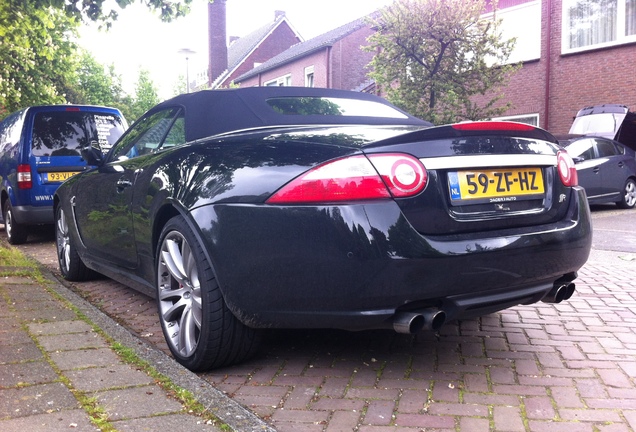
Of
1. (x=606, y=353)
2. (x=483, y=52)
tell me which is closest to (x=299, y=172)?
(x=606, y=353)

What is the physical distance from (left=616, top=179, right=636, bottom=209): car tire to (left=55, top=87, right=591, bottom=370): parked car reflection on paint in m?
11.0

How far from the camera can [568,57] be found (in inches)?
715

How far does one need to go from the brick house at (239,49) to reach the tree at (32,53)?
2274 centimetres

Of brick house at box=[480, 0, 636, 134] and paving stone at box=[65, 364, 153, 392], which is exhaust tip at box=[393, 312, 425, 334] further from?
brick house at box=[480, 0, 636, 134]

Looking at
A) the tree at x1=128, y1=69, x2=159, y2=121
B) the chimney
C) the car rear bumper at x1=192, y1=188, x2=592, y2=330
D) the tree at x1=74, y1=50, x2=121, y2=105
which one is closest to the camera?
the car rear bumper at x1=192, y1=188, x2=592, y2=330

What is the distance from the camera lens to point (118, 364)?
321cm

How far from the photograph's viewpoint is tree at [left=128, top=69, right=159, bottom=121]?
160ft

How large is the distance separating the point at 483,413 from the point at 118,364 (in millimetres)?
1743

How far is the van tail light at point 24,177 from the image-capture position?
8.57 meters

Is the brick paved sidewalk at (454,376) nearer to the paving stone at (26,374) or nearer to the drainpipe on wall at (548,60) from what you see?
the paving stone at (26,374)

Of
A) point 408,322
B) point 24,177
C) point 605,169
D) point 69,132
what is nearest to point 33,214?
point 24,177

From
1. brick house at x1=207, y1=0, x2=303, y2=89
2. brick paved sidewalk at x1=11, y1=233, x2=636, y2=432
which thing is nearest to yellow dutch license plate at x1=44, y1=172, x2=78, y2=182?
brick paved sidewalk at x1=11, y1=233, x2=636, y2=432

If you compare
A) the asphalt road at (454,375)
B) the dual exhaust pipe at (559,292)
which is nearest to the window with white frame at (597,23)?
the asphalt road at (454,375)

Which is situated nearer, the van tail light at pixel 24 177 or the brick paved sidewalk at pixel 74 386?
the brick paved sidewalk at pixel 74 386
